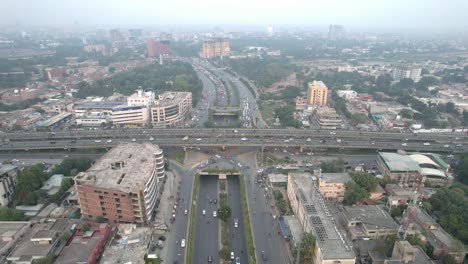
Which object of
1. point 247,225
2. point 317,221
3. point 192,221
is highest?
point 317,221

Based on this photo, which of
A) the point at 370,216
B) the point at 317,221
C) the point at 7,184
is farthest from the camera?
the point at 7,184

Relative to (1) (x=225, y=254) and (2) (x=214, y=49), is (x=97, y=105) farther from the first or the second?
(2) (x=214, y=49)

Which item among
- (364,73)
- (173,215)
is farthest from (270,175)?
(364,73)

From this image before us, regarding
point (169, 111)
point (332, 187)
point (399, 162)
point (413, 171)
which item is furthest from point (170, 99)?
point (413, 171)

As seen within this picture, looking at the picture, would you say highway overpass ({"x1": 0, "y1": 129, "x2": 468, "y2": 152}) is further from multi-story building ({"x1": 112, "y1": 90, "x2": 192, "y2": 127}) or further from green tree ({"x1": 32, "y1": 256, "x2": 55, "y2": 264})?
green tree ({"x1": 32, "y1": 256, "x2": 55, "y2": 264})

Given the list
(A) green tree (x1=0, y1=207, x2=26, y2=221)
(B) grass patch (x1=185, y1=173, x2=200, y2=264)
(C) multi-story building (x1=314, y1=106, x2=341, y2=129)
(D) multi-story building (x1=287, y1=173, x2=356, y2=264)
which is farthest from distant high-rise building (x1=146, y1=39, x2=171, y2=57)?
(D) multi-story building (x1=287, y1=173, x2=356, y2=264)

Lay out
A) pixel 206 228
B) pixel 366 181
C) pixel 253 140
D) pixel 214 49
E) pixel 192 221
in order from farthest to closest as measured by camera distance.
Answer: pixel 214 49
pixel 253 140
pixel 366 181
pixel 192 221
pixel 206 228
